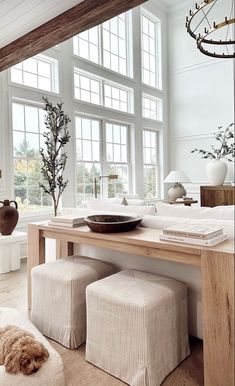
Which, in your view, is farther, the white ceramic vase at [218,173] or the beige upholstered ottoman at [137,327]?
the white ceramic vase at [218,173]

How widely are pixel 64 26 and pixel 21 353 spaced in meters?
2.44

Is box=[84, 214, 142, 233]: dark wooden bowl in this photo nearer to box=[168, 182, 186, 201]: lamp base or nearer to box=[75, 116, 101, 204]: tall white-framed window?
box=[75, 116, 101, 204]: tall white-framed window

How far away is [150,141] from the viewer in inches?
282

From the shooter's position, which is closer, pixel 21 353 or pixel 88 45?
pixel 21 353

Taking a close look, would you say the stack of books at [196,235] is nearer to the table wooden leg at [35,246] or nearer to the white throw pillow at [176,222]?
the white throw pillow at [176,222]

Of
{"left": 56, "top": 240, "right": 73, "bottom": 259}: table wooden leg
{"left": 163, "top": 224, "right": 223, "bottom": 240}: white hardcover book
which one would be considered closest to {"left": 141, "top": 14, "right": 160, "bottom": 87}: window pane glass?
{"left": 56, "top": 240, "right": 73, "bottom": 259}: table wooden leg

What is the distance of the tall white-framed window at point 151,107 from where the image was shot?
704cm

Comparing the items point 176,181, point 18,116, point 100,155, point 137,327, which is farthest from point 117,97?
point 137,327

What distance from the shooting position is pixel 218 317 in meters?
1.40

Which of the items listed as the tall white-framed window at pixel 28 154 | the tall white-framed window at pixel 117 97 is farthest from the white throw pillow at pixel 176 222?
the tall white-framed window at pixel 117 97

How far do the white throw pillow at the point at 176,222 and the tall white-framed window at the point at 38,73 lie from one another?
338cm

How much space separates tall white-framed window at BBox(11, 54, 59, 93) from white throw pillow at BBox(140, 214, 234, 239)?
133 inches

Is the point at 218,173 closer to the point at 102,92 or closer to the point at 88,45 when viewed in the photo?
the point at 102,92

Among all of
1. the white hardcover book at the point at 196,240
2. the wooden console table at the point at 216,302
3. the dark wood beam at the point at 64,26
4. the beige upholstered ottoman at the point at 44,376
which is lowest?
the beige upholstered ottoman at the point at 44,376
